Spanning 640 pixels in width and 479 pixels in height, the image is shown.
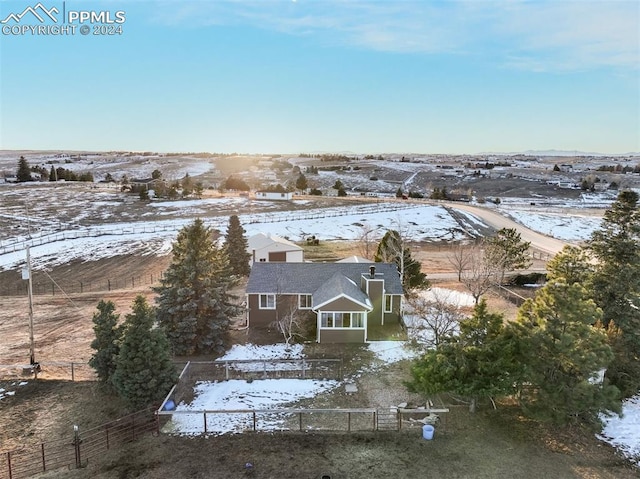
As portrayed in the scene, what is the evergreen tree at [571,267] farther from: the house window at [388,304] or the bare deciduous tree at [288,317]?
the bare deciduous tree at [288,317]

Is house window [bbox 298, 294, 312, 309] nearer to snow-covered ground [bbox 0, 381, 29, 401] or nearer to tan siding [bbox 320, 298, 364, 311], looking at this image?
tan siding [bbox 320, 298, 364, 311]

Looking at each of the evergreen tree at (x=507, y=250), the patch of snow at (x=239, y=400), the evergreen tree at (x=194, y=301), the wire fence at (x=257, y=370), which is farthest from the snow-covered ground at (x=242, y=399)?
the evergreen tree at (x=507, y=250)

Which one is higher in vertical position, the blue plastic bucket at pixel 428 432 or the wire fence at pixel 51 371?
the blue plastic bucket at pixel 428 432

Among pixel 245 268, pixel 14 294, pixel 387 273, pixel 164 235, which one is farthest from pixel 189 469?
pixel 164 235

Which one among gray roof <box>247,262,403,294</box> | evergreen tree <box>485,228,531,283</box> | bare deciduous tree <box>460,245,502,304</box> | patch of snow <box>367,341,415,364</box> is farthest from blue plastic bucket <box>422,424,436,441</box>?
evergreen tree <box>485,228,531,283</box>

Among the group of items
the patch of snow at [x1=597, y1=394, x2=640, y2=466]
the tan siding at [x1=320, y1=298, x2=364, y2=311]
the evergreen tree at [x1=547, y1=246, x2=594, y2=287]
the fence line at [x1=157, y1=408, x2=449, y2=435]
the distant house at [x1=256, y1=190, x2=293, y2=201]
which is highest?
the evergreen tree at [x1=547, y1=246, x2=594, y2=287]

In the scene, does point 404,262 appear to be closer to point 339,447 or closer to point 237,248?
point 237,248
